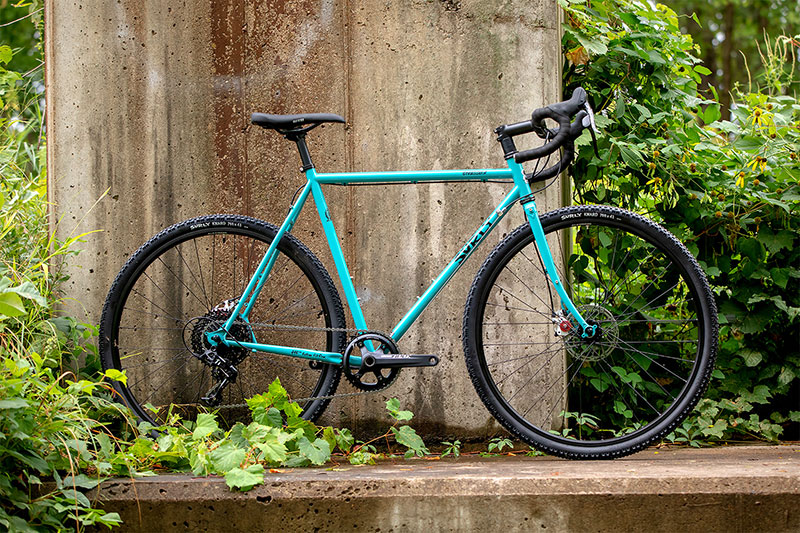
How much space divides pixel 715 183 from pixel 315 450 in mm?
2396

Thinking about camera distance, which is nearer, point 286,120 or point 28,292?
point 28,292

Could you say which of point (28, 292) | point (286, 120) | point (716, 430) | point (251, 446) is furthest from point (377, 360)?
point (716, 430)

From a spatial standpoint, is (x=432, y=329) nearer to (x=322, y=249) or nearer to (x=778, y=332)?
(x=322, y=249)

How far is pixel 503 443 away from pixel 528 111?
1505 millimetres

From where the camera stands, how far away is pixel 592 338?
2.78 metres

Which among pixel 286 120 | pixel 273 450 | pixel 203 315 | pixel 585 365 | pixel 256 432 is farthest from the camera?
pixel 585 365

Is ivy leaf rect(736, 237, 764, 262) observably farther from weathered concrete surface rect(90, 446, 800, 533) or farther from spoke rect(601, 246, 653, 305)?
weathered concrete surface rect(90, 446, 800, 533)

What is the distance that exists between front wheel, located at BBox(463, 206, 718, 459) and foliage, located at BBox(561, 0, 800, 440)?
1.02 feet

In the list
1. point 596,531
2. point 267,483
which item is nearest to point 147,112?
point 267,483

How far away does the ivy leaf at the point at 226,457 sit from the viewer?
94.4 inches

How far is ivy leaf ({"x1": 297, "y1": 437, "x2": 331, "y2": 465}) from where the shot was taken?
2.64 m

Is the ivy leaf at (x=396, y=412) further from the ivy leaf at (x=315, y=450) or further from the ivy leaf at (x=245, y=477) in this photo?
the ivy leaf at (x=245, y=477)

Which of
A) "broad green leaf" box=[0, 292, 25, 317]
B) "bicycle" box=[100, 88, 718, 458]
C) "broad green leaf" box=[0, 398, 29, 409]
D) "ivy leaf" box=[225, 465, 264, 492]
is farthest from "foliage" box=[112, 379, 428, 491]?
"broad green leaf" box=[0, 292, 25, 317]

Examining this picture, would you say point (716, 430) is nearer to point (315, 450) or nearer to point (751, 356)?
point (751, 356)
